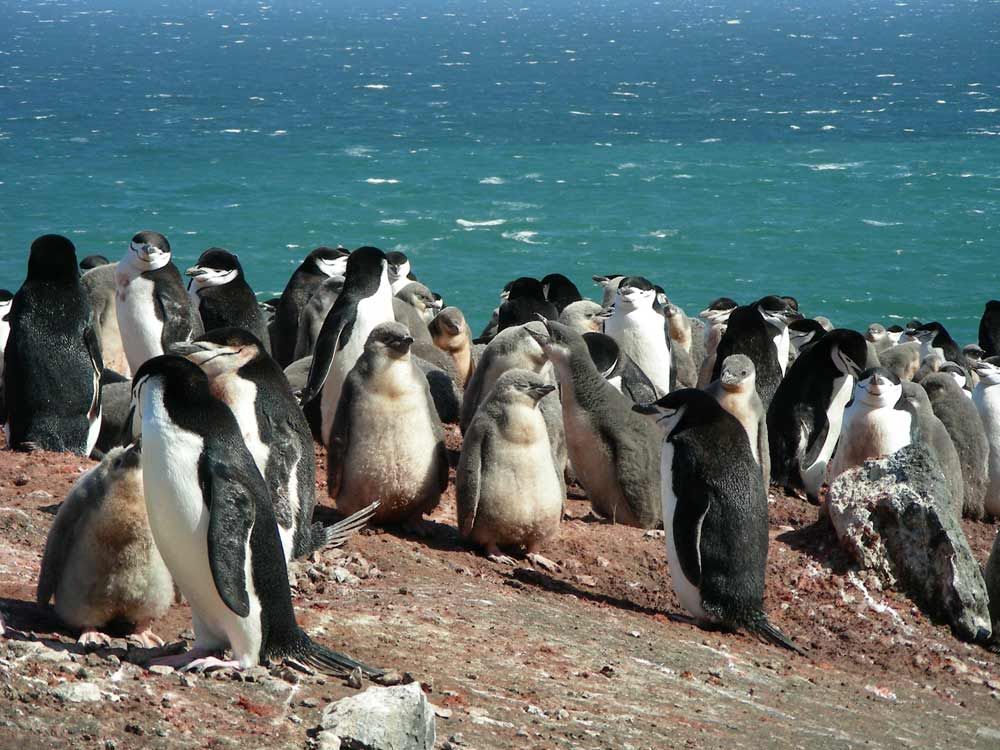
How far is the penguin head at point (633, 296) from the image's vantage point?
12.7m

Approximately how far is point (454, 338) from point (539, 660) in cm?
700

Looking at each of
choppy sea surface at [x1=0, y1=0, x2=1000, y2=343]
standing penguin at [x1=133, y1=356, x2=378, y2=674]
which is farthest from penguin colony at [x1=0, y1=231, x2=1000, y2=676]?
choppy sea surface at [x1=0, y1=0, x2=1000, y2=343]

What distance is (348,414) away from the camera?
8.18 metres

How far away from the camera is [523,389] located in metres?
8.01

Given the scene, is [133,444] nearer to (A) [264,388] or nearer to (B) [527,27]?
(A) [264,388]

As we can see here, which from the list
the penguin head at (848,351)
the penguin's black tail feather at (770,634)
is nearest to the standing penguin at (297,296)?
the penguin head at (848,351)

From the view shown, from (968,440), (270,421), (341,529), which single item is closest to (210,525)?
(270,421)

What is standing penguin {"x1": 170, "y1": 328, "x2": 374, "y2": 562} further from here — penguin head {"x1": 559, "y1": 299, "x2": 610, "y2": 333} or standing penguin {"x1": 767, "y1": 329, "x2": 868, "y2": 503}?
penguin head {"x1": 559, "y1": 299, "x2": 610, "y2": 333}

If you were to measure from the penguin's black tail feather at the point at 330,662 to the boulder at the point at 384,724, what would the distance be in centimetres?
56

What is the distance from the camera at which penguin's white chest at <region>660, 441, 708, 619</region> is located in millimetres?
7539

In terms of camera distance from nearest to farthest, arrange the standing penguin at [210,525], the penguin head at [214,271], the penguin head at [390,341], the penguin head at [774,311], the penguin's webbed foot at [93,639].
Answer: the standing penguin at [210,525], the penguin's webbed foot at [93,639], the penguin head at [390,341], the penguin head at [214,271], the penguin head at [774,311]

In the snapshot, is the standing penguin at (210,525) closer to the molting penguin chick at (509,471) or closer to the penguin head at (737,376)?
the molting penguin chick at (509,471)

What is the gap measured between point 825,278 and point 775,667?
3035 cm

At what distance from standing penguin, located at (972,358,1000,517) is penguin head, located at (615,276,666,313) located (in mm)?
3044
